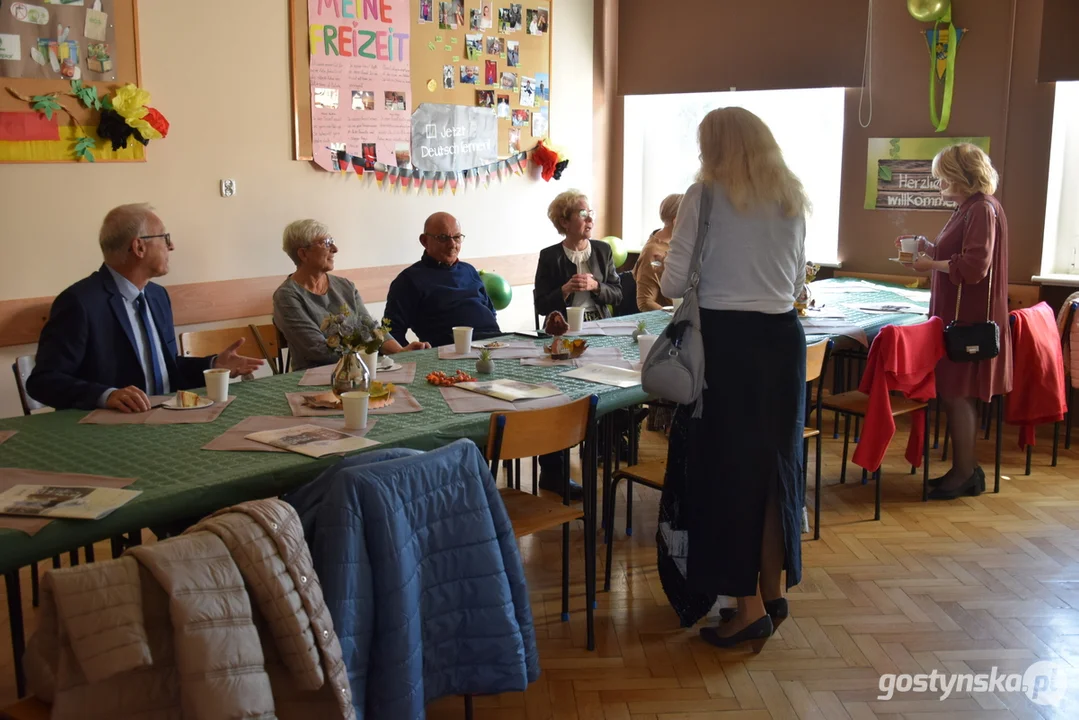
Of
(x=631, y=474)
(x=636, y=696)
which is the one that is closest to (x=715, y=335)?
(x=631, y=474)

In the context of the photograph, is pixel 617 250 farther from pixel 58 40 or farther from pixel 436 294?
pixel 58 40

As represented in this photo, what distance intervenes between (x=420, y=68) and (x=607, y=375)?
303 cm

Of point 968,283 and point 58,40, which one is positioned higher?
point 58,40

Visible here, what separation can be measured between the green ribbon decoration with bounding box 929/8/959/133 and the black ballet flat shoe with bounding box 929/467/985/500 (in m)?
2.24

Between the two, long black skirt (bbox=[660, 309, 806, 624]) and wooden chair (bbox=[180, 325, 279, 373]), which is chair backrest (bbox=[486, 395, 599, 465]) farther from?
wooden chair (bbox=[180, 325, 279, 373])

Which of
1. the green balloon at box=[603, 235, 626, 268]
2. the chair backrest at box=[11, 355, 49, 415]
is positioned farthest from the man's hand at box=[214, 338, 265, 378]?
the green balloon at box=[603, 235, 626, 268]

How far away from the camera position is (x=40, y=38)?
4066 mm

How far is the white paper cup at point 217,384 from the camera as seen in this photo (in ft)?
9.53

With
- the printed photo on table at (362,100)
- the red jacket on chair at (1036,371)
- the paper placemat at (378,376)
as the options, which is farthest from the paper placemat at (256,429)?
the red jacket on chair at (1036,371)

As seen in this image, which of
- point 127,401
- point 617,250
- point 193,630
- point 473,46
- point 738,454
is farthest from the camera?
point 617,250

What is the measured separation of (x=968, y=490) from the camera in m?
4.53

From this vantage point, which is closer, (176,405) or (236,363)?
(176,405)

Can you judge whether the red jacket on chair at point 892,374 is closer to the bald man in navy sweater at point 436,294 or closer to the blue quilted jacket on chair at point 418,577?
the bald man in navy sweater at point 436,294

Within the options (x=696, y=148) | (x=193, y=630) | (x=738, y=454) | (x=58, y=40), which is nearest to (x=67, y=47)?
(x=58, y=40)
